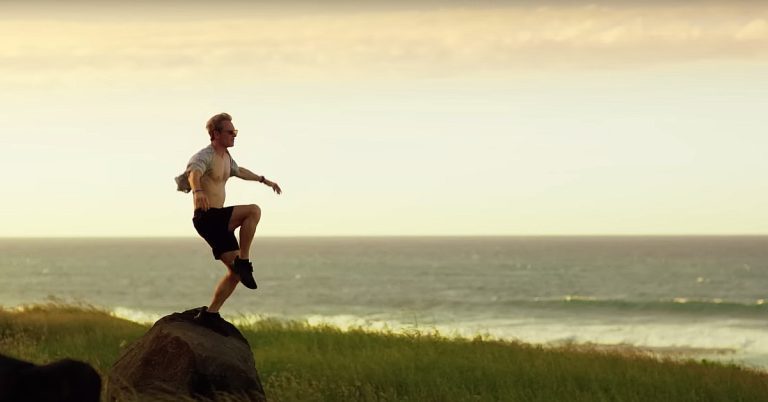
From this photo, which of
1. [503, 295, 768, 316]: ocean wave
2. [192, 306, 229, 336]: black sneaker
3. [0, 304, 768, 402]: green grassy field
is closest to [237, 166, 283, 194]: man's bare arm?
[192, 306, 229, 336]: black sneaker

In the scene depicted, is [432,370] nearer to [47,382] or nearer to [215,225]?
[215,225]

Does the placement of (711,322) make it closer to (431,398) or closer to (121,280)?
(431,398)

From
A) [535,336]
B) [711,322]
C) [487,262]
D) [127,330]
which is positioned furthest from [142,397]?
[487,262]

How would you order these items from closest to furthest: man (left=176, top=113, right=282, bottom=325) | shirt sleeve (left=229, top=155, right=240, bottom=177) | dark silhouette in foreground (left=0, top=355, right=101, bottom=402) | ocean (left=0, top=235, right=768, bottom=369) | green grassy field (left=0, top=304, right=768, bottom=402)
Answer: dark silhouette in foreground (left=0, top=355, right=101, bottom=402) → man (left=176, top=113, right=282, bottom=325) → shirt sleeve (left=229, top=155, right=240, bottom=177) → green grassy field (left=0, top=304, right=768, bottom=402) → ocean (left=0, top=235, right=768, bottom=369)

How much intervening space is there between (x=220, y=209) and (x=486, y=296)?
8650 centimetres

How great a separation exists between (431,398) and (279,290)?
97.6m

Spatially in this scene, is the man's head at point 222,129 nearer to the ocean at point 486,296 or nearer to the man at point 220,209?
the man at point 220,209

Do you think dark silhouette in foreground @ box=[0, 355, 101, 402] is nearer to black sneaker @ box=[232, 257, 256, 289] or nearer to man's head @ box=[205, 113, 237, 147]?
black sneaker @ box=[232, 257, 256, 289]

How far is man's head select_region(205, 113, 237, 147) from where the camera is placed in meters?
12.0

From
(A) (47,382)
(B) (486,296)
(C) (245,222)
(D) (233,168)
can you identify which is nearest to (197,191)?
(C) (245,222)

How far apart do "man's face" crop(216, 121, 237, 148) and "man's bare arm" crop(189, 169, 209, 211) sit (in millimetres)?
583

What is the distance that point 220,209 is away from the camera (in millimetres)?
11797

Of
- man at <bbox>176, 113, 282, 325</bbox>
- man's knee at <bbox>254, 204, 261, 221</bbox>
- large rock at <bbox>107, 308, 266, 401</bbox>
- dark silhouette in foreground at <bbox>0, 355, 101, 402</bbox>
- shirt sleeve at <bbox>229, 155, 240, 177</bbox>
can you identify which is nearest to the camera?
dark silhouette in foreground at <bbox>0, 355, 101, 402</bbox>

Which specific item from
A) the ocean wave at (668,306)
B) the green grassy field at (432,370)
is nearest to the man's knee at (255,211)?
the green grassy field at (432,370)
